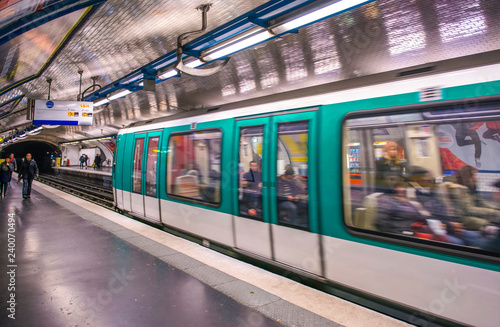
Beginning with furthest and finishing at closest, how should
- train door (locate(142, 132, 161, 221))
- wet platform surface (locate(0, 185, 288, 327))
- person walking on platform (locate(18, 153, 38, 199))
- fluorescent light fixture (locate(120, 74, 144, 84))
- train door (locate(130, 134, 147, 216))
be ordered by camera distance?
person walking on platform (locate(18, 153, 38, 199)) → train door (locate(130, 134, 147, 216)) → train door (locate(142, 132, 161, 221)) → fluorescent light fixture (locate(120, 74, 144, 84)) → wet platform surface (locate(0, 185, 288, 327))

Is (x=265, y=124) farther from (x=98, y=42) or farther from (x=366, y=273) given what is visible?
(x=98, y=42)

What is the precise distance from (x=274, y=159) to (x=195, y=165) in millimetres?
2016

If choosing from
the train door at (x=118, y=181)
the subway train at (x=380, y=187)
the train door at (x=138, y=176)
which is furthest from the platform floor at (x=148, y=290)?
the train door at (x=118, y=181)

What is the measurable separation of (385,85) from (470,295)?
6.73 feet

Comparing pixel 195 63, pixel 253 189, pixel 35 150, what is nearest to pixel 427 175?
pixel 253 189

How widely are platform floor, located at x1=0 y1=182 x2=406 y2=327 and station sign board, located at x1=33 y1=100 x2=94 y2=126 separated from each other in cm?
497

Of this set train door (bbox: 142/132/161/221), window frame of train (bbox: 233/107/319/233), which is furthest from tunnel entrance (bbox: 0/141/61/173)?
window frame of train (bbox: 233/107/319/233)

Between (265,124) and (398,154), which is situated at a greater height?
A: (265,124)

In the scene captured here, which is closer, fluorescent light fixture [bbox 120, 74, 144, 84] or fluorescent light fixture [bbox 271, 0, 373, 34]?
fluorescent light fixture [bbox 271, 0, 373, 34]

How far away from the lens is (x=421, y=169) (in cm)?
284

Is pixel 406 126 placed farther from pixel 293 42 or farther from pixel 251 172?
pixel 293 42

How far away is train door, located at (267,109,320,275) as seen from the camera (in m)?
3.65

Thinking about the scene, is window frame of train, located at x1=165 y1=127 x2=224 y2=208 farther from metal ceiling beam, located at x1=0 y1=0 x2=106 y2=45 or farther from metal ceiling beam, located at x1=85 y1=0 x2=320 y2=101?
metal ceiling beam, located at x1=0 y1=0 x2=106 y2=45

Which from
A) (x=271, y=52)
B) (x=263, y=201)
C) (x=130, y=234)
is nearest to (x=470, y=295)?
(x=263, y=201)
